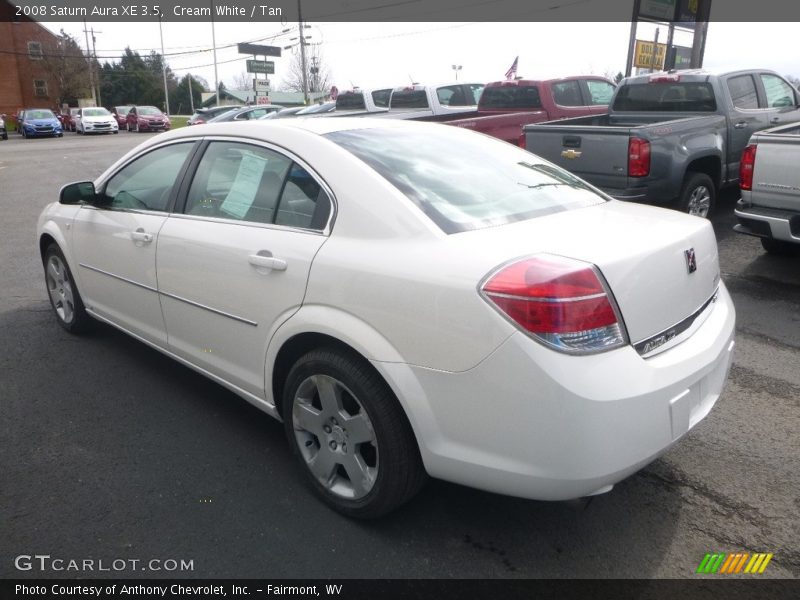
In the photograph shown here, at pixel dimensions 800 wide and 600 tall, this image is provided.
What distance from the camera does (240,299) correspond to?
10.1 ft

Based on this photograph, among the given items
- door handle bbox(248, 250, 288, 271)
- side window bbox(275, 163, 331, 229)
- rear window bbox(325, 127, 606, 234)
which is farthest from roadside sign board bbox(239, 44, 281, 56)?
door handle bbox(248, 250, 288, 271)

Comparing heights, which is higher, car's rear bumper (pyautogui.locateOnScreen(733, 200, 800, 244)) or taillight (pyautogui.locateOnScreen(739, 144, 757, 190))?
taillight (pyautogui.locateOnScreen(739, 144, 757, 190))

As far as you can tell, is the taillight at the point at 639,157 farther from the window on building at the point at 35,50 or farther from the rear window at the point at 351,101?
the window on building at the point at 35,50

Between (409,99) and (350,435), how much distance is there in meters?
13.3

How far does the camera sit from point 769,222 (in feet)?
18.4

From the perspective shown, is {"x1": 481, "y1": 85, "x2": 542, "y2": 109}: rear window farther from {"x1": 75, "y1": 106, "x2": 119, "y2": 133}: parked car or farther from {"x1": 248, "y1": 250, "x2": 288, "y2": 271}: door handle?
{"x1": 75, "y1": 106, "x2": 119, "y2": 133}: parked car

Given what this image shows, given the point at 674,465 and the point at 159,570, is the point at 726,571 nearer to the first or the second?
the point at 674,465

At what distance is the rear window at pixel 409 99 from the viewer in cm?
1463

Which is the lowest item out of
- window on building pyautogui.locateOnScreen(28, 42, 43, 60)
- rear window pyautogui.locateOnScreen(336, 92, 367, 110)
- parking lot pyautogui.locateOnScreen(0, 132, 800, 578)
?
parking lot pyautogui.locateOnScreen(0, 132, 800, 578)

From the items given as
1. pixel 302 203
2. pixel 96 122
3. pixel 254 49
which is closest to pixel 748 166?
pixel 302 203

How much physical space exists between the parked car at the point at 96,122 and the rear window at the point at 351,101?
25496 millimetres

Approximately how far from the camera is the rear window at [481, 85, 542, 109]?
38.2 ft

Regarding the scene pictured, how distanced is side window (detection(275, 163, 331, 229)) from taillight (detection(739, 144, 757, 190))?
4514 mm

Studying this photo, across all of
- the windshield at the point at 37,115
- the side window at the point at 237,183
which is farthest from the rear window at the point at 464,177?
the windshield at the point at 37,115
